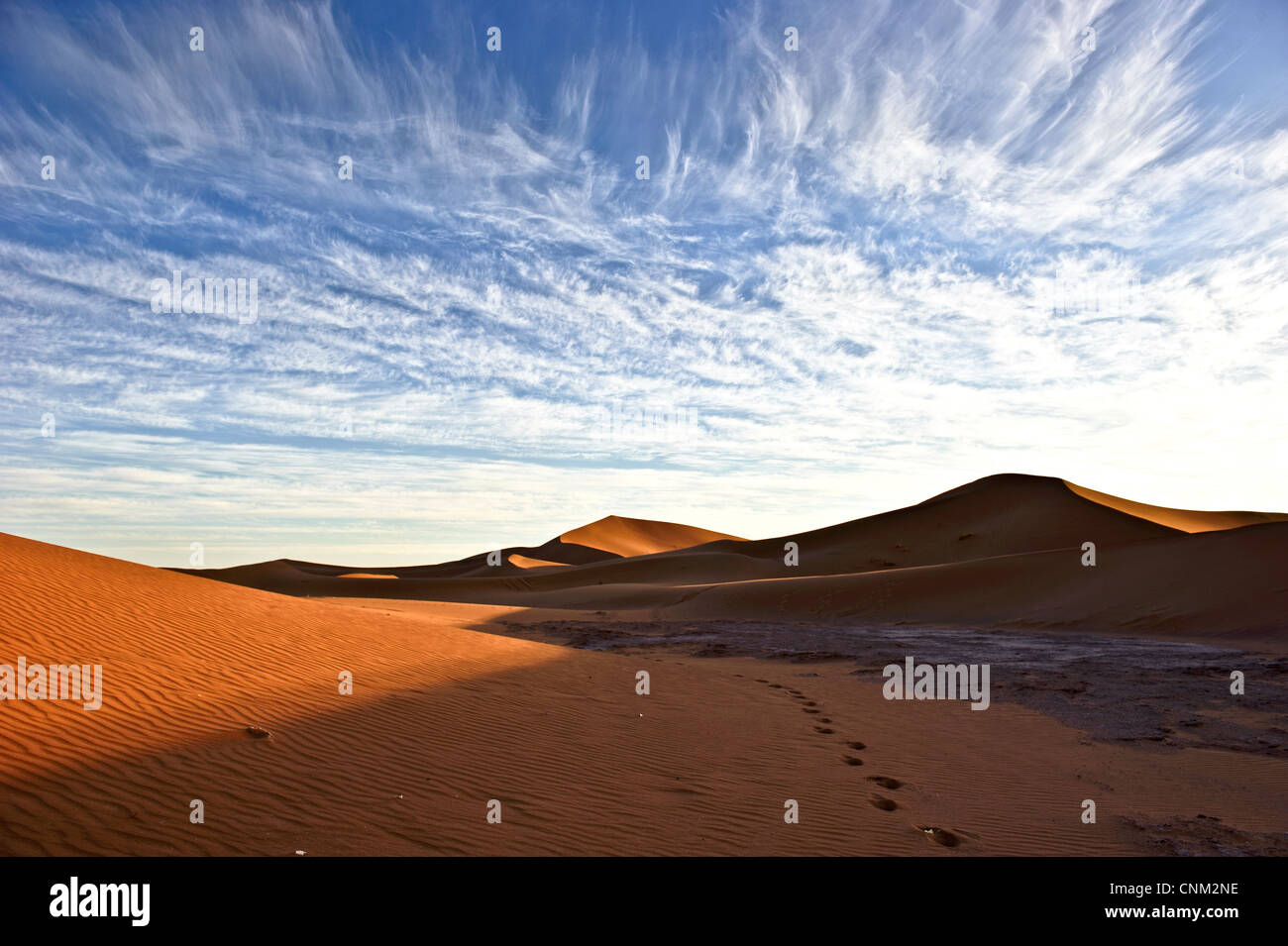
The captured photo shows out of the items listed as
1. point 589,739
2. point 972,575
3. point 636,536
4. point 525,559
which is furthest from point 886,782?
point 636,536

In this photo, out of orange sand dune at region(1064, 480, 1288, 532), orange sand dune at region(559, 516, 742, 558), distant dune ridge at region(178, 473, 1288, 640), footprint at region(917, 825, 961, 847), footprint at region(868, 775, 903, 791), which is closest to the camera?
footprint at region(917, 825, 961, 847)

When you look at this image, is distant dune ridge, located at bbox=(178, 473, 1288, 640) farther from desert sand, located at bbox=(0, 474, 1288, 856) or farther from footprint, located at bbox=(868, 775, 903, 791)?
footprint, located at bbox=(868, 775, 903, 791)

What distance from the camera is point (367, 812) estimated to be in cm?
499

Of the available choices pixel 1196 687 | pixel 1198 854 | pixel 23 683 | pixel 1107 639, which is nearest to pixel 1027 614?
pixel 1107 639

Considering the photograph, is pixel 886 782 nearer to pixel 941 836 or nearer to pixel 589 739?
pixel 941 836

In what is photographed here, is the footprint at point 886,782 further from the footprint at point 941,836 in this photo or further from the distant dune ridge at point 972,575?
the distant dune ridge at point 972,575

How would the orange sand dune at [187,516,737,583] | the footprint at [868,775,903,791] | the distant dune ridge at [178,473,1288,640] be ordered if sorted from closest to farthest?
1. the footprint at [868,775,903,791]
2. the distant dune ridge at [178,473,1288,640]
3. the orange sand dune at [187,516,737,583]

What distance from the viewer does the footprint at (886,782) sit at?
6.64m

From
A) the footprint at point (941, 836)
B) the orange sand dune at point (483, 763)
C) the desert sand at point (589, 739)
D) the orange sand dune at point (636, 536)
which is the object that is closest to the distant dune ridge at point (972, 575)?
the desert sand at point (589, 739)

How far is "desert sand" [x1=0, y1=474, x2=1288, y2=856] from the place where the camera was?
4.92 meters

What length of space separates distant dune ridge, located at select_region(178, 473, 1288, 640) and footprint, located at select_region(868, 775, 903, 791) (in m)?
17.6

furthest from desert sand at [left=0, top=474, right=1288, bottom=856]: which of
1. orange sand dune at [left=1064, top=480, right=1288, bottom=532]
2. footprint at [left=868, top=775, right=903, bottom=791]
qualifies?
orange sand dune at [left=1064, top=480, right=1288, bottom=532]
